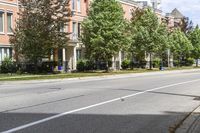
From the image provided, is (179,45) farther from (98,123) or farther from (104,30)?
(98,123)

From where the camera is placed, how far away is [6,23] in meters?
45.9

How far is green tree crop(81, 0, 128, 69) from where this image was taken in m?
48.5

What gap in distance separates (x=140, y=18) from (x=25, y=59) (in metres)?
24.7

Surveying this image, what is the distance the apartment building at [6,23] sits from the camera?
149ft

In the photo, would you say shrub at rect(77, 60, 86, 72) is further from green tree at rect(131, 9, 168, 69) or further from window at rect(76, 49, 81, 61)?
green tree at rect(131, 9, 168, 69)

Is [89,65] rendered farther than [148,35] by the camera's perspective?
No

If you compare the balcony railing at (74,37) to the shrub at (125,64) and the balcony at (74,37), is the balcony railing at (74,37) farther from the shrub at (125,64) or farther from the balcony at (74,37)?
the shrub at (125,64)

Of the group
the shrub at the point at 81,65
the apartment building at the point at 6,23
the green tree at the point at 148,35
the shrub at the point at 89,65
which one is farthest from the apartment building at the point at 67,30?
the green tree at the point at 148,35

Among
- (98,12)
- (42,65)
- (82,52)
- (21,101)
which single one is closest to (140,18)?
(82,52)

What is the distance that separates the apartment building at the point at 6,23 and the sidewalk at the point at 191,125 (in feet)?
112

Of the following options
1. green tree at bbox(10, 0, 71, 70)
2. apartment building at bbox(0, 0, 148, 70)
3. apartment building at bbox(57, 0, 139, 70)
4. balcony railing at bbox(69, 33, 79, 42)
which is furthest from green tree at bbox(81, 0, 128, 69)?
green tree at bbox(10, 0, 71, 70)

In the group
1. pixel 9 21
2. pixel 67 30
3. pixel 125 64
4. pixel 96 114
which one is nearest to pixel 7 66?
pixel 9 21

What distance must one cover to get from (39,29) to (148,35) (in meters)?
22.9

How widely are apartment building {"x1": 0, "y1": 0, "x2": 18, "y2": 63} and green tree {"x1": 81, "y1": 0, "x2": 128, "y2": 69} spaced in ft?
25.1
